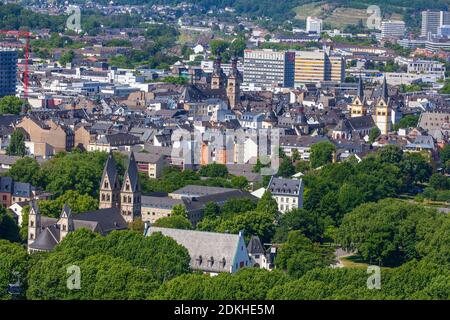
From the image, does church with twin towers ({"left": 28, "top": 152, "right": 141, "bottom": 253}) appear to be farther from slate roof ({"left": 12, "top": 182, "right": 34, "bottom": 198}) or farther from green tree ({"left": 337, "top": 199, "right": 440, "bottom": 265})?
green tree ({"left": 337, "top": 199, "right": 440, "bottom": 265})

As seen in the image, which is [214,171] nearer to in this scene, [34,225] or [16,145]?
[16,145]

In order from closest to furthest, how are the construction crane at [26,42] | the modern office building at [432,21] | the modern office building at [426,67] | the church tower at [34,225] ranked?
the church tower at [34,225] < the construction crane at [26,42] < the modern office building at [426,67] < the modern office building at [432,21]

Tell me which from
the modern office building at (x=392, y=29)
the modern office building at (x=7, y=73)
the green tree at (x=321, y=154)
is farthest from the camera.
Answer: the modern office building at (x=392, y=29)

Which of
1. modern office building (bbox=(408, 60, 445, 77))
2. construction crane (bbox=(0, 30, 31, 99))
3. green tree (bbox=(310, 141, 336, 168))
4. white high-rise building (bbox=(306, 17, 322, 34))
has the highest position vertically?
green tree (bbox=(310, 141, 336, 168))

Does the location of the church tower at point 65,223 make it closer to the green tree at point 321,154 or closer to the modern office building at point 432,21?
the green tree at point 321,154

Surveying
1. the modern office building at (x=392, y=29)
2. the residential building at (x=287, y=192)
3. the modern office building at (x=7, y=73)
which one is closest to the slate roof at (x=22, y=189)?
the residential building at (x=287, y=192)

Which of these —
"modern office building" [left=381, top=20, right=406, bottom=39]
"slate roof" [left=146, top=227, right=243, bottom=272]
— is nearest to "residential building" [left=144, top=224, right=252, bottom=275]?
"slate roof" [left=146, top=227, right=243, bottom=272]

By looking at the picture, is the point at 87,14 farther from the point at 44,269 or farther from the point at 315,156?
the point at 44,269
